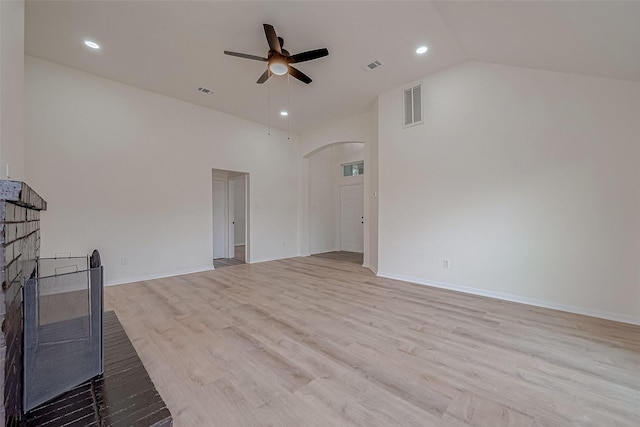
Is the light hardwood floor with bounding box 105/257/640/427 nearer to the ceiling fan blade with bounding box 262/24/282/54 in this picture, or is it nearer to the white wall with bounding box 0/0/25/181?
the white wall with bounding box 0/0/25/181

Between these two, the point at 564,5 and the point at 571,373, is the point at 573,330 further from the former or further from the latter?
the point at 564,5

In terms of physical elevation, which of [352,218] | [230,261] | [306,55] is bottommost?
[230,261]

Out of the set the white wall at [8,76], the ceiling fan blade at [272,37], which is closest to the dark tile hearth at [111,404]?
the white wall at [8,76]

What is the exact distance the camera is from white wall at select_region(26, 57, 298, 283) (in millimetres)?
3689

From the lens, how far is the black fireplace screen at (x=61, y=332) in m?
1.23

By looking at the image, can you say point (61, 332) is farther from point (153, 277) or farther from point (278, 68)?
point (153, 277)

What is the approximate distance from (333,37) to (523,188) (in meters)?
3.04

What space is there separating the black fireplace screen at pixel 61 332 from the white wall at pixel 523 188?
4.02 metres

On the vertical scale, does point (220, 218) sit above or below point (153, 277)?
above

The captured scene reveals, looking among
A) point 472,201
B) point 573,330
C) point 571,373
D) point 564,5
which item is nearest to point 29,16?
point 564,5

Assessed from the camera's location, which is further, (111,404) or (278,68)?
(278,68)

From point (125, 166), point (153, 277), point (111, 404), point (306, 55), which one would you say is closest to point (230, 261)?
point (153, 277)

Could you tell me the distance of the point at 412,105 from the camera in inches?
170

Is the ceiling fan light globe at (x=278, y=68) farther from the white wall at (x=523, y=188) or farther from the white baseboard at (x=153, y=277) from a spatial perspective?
the white baseboard at (x=153, y=277)
